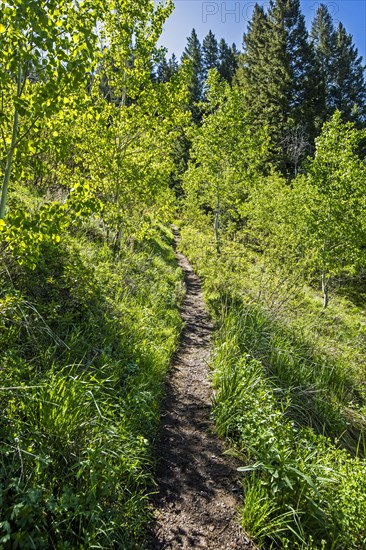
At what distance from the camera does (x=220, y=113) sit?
11.5m

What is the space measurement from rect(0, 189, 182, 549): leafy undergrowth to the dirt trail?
0.70ft

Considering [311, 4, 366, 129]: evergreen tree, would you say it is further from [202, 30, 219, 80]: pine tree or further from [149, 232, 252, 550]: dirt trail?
[149, 232, 252, 550]: dirt trail

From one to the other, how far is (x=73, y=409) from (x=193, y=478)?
5.25 ft

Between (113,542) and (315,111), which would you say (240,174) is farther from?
(315,111)

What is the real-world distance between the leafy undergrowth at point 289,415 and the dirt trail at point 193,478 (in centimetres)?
19

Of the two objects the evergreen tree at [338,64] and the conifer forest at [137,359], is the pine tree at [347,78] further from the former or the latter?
the conifer forest at [137,359]

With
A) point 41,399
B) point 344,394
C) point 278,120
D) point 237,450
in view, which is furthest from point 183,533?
point 278,120

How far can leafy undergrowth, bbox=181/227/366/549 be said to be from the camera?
2848 millimetres

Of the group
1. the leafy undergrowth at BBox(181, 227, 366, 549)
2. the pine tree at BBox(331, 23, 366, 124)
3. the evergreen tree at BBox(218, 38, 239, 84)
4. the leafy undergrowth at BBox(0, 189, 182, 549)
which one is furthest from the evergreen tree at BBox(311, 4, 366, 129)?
the leafy undergrowth at BBox(0, 189, 182, 549)

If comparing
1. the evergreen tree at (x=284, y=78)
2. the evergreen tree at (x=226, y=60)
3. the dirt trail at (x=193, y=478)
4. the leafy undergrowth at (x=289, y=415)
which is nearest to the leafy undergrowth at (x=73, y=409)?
the dirt trail at (x=193, y=478)

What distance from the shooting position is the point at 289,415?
173 inches

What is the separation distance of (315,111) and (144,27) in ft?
79.9

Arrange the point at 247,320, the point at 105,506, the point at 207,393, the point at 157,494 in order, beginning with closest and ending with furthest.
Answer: the point at 105,506, the point at 157,494, the point at 207,393, the point at 247,320

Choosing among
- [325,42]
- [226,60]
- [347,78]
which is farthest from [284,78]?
[226,60]
